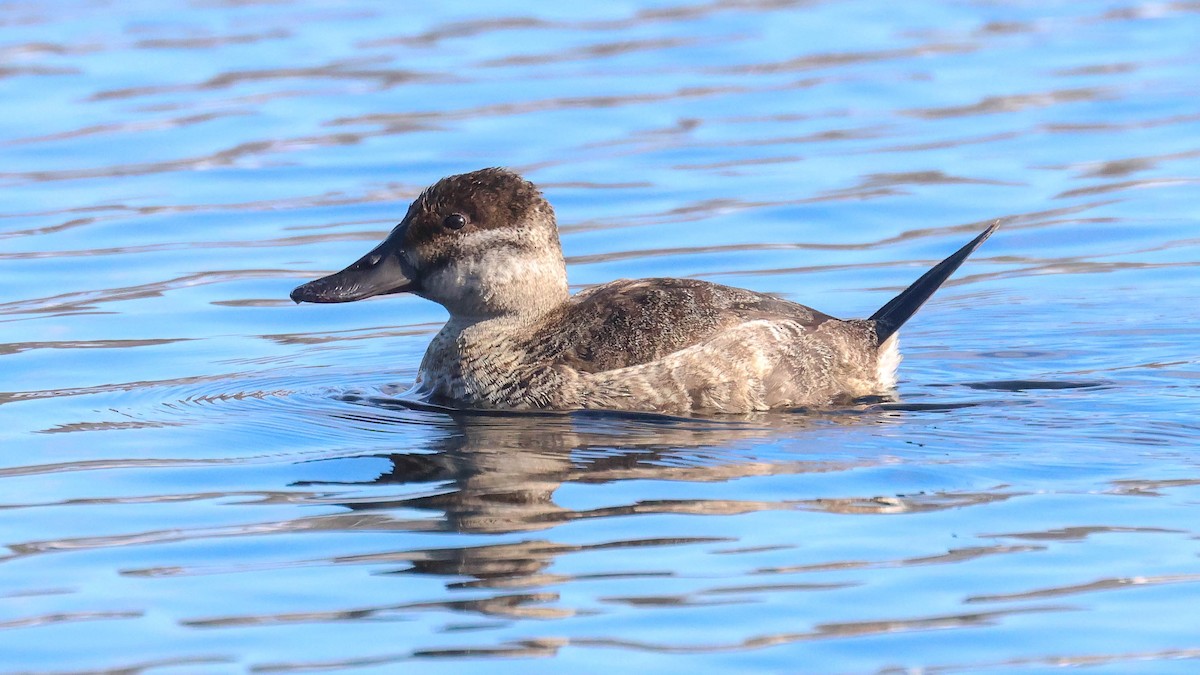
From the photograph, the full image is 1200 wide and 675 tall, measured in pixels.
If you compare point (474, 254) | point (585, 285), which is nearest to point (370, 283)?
point (474, 254)

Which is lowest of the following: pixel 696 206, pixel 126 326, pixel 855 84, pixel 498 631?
pixel 498 631

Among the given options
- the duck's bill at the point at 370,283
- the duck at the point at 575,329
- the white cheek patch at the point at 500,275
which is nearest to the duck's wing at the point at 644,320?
the duck at the point at 575,329

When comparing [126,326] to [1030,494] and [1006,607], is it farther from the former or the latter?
[1006,607]

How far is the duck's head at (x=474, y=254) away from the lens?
750 cm

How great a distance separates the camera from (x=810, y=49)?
1551 cm

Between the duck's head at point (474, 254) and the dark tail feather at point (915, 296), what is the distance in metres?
1.26

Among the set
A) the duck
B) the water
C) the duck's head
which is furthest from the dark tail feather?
the duck's head

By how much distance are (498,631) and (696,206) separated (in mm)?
6822

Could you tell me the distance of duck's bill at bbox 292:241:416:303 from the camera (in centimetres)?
763

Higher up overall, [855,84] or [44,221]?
[855,84]

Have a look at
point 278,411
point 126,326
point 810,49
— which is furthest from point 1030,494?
point 810,49

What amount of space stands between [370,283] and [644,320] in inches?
43.9

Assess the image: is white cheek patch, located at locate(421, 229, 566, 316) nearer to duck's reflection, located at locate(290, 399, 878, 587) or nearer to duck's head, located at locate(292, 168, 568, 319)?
duck's head, located at locate(292, 168, 568, 319)

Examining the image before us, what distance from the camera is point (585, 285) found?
9.94 m
